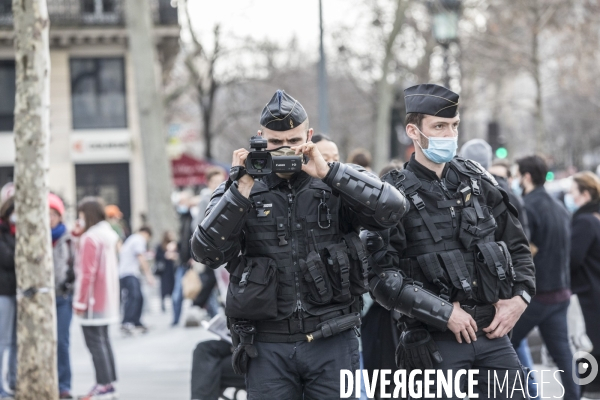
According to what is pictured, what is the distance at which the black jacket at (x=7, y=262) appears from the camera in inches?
341

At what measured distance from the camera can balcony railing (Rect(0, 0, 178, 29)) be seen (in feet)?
101

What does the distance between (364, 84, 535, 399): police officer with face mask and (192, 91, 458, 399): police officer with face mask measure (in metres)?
0.34

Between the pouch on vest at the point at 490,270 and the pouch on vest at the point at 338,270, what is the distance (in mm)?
725

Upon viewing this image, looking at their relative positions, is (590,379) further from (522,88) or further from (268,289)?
(522,88)

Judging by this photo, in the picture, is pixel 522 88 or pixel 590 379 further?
pixel 522 88

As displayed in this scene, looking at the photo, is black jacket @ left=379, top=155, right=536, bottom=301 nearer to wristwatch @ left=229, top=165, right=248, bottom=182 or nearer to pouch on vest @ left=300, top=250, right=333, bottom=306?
pouch on vest @ left=300, top=250, right=333, bottom=306

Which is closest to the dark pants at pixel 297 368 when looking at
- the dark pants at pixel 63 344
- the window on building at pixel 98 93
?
the dark pants at pixel 63 344

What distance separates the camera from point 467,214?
484 cm

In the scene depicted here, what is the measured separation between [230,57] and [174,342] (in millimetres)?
21341

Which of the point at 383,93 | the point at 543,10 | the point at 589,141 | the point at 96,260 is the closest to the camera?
the point at 96,260

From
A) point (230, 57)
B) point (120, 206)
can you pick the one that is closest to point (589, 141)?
point (230, 57)

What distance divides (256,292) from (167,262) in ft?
39.9

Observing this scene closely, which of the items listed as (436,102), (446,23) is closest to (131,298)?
(446,23)

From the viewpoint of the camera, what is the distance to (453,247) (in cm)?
482
